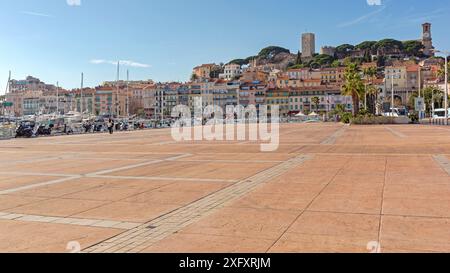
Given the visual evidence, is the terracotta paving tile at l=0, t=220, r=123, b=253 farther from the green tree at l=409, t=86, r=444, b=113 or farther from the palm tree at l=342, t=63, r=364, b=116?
the green tree at l=409, t=86, r=444, b=113

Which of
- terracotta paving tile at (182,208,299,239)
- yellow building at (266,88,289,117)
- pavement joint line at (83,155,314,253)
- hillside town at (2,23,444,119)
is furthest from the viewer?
yellow building at (266,88,289,117)

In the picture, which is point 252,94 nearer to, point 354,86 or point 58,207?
point 354,86

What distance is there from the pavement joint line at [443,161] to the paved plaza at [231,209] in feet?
0.09

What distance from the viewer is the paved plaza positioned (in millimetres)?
5719

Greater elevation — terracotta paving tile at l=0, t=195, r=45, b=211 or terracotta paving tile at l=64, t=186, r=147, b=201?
terracotta paving tile at l=64, t=186, r=147, b=201

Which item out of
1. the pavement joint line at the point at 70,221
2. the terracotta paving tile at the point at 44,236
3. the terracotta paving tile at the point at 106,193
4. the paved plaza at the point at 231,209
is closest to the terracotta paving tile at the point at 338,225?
the paved plaza at the point at 231,209

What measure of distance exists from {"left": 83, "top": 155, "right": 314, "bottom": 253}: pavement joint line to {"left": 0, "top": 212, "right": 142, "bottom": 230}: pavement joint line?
30cm

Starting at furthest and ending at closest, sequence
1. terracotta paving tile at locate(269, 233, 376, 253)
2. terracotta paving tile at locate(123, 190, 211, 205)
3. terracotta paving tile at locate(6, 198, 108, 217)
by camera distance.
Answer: terracotta paving tile at locate(123, 190, 211, 205)
terracotta paving tile at locate(6, 198, 108, 217)
terracotta paving tile at locate(269, 233, 376, 253)

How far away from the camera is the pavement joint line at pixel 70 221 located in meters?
6.83

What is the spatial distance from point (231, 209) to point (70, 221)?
271 centimetres

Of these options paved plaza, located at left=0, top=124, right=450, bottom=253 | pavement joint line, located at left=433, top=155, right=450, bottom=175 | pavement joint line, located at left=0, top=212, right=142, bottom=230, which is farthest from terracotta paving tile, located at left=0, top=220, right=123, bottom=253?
pavement joint line, located at left=433, top=155, right=450, bottom=175

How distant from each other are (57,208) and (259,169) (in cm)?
679

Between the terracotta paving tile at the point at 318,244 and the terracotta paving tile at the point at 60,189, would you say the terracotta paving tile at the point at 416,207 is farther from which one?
the terracotta paving tile at the point at 60,189
